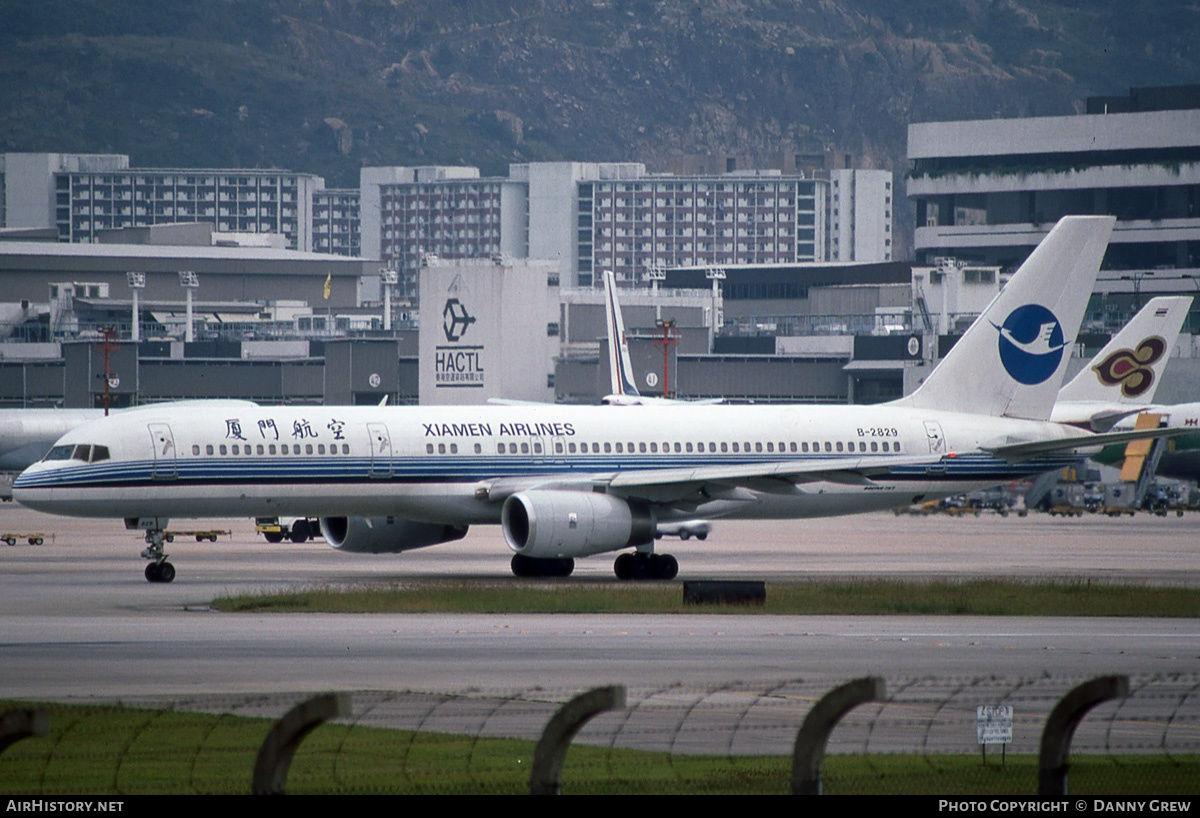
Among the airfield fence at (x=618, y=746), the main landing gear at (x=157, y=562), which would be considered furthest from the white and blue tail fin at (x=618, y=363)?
the airfield fence at (x=618, y=746)

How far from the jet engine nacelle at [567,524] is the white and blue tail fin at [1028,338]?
10.7 metres

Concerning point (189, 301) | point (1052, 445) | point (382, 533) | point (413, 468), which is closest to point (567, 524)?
point (413, 468)

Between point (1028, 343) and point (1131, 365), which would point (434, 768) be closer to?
point (1028, 343)

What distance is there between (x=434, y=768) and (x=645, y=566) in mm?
26041

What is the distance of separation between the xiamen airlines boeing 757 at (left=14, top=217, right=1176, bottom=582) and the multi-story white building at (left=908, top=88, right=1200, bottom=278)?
336ft

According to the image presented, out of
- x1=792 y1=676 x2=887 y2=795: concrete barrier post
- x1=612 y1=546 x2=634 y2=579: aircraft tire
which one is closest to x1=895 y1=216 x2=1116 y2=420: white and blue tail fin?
x1=612 y1=546 x2=634 y2=579: aircraft tire

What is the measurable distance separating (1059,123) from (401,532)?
124m

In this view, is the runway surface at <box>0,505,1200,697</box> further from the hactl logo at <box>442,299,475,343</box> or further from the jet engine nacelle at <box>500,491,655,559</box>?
the hactl logo at <box>442,299,475,343</box>

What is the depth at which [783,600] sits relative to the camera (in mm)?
36031

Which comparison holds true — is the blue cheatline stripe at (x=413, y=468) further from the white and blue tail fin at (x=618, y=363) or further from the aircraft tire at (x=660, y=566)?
the white and blue tail fin at (x=618, y=363)

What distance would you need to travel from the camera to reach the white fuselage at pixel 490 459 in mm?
40688

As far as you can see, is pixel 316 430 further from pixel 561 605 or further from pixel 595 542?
pixel 561 605

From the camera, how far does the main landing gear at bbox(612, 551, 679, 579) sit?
42.8 metres
